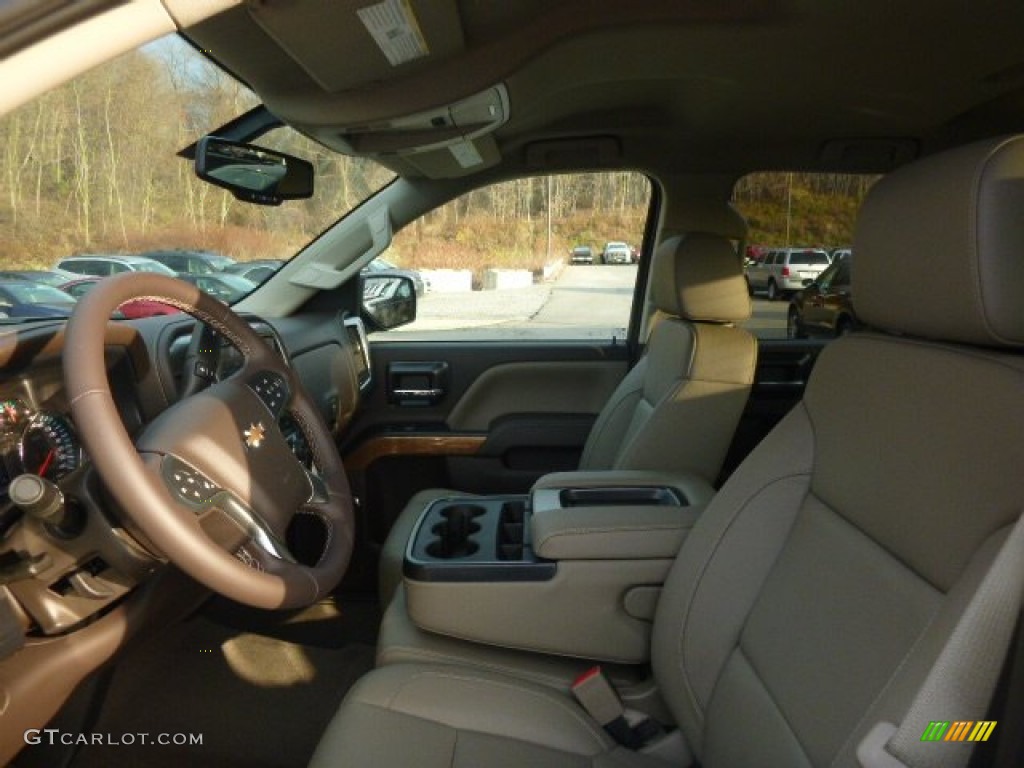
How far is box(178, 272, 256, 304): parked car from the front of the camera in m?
2.13

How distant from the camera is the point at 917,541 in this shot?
1.05 meters

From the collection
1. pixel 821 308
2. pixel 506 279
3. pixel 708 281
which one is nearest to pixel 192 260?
pixel 506 279

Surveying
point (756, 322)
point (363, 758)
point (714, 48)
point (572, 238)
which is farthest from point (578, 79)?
point (363, 758)

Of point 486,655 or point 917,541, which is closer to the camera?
point 917,541

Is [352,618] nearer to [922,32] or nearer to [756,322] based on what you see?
[756,322]

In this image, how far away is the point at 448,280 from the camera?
298 centimetres

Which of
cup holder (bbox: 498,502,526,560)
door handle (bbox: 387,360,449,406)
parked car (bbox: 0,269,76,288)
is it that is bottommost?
cup holder (bbox: 498,502,526,560)

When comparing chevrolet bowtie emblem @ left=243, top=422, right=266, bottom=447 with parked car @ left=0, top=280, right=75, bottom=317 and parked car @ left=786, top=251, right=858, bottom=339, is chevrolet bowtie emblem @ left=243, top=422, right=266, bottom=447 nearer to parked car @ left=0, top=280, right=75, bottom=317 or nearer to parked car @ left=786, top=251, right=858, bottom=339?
parked car @ left=0, top=280, right=75, bottom=317

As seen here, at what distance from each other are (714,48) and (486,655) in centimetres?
154

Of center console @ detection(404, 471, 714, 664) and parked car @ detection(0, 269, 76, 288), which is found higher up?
parked car @ detection(0, 269, 76, 288)

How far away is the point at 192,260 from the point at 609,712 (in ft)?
4.79

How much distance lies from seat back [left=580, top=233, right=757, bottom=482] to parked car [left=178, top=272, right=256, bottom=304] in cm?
124

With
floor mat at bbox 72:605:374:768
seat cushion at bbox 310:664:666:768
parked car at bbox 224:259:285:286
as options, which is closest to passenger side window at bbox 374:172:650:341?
parked car at bbox 224:259:285:286

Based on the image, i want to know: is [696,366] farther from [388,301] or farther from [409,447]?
[388,301]
